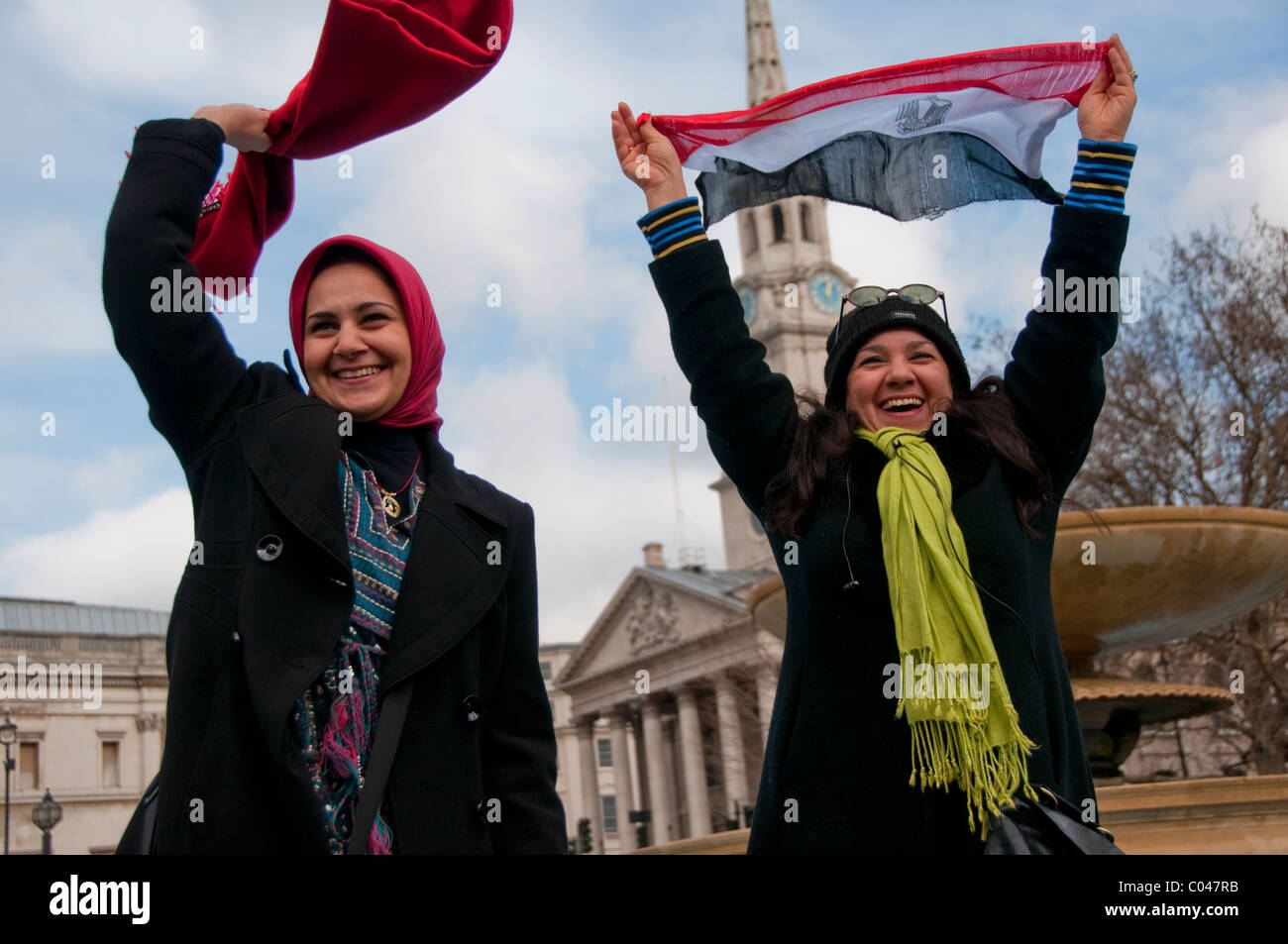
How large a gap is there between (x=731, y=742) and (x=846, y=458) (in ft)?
137

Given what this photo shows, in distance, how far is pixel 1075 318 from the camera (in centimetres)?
299

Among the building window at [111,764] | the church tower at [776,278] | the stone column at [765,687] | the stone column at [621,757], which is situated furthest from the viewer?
the church tower at [776,278]

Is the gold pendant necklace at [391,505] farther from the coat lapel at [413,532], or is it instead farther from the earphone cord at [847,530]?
the earphone cord at [847,530]

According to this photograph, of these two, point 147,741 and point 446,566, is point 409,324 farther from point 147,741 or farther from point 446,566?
point 147,741

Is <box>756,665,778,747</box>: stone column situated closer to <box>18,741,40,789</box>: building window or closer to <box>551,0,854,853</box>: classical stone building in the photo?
<box>551,0,854,853</box>: classical stone building

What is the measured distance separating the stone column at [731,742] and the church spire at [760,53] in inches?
1466

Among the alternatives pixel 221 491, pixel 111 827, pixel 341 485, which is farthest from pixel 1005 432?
pixel 111 827

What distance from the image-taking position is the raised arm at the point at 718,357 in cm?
307

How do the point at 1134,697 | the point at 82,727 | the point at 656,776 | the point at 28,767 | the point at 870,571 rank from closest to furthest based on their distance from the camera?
the point at 870,571 < the point at 1134,697 < the point at 28,767 < the point at 82,727 < the point at 656,776

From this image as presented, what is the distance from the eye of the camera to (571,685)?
68312 mm

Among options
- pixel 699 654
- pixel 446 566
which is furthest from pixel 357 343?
pixel 699 654

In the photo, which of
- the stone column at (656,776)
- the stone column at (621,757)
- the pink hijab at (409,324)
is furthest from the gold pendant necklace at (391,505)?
the stone column at (621,757)

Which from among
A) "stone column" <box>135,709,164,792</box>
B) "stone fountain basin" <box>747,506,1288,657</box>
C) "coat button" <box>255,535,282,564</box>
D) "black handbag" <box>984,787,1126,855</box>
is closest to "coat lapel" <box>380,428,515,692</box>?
"coat button" <box>255,535,282,564</box>

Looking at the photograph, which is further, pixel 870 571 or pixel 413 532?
pixel 870 571
